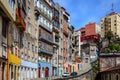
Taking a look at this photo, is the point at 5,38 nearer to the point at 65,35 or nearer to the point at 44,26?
the point at 44,26

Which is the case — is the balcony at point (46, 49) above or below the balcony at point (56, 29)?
below

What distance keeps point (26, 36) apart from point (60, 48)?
32.0 metres

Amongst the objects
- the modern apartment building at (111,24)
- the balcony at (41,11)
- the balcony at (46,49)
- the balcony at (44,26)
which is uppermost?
the modern apartment building at (111,24)

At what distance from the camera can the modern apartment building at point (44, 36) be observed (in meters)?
69.2

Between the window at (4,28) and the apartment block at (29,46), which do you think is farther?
the apartment block at (29,46)

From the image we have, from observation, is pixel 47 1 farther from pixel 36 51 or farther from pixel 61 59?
pixel 61 59

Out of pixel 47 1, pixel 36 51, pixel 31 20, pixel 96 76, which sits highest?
pixel 47 1

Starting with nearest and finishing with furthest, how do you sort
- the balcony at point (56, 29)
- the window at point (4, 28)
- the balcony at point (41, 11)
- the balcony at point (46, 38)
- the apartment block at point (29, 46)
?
1. the window at point (4, 28)
2. the apartment block at point (29, 46)
3. the balcony at point (41, 11)
4. the balcony at point (46, 38)
5. the balcony at point (56, 29)

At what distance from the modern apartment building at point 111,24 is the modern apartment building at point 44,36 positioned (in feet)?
246

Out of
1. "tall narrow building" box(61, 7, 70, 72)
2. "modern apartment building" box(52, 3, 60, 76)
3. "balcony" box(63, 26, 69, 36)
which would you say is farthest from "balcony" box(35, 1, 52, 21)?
"balcony" box(63, 26, 69, 36)

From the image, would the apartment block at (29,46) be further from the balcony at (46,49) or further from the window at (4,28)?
the window at (4,28)

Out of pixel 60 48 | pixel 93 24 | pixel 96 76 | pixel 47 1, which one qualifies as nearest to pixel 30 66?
pixel 96 76

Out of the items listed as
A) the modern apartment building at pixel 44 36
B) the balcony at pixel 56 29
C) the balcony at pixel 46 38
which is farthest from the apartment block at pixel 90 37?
the modern apartment building at pixel 44 36

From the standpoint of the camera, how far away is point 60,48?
293ft
